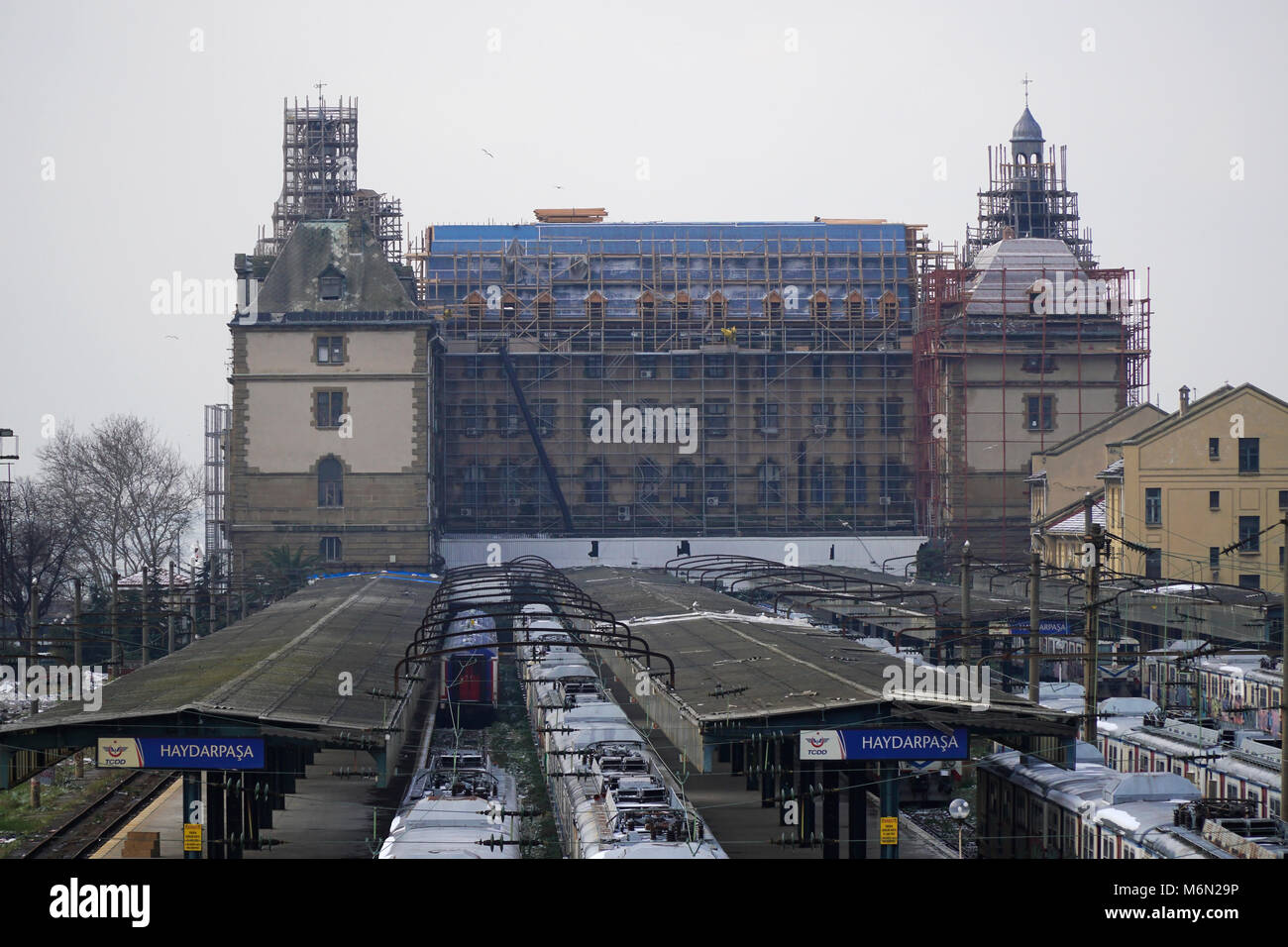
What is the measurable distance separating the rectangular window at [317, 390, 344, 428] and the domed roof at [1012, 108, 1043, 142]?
58.7 m

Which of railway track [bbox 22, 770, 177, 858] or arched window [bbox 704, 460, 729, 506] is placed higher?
arched window [bbox 704, 460, 729, 506]

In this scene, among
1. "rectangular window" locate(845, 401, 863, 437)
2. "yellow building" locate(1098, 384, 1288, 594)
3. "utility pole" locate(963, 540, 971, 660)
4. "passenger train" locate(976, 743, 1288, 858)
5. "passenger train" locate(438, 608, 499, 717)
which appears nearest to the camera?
"passenger train" locate(976, 743, 1288, 858)

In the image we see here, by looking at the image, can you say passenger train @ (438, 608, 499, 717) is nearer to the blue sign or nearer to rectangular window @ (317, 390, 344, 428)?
the blue sign

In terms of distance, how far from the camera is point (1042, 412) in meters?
88.5

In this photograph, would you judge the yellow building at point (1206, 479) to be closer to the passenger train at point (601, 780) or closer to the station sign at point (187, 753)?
the passenger train at point (601, 780)

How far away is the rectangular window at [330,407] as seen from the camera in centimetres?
8250

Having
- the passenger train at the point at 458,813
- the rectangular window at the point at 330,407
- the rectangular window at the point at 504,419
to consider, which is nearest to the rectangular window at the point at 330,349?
the rectangular window at the point at 330,407

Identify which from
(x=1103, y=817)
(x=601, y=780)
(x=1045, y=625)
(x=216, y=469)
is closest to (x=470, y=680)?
(x=1045, y=625)

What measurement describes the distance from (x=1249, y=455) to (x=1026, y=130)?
5433 cm

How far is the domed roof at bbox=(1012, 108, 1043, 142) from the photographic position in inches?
4628

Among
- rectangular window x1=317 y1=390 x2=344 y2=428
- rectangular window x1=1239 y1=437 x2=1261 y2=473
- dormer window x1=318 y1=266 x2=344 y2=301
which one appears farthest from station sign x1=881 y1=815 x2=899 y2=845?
dormer window x1=318 y1=266 x2=344 y2=301

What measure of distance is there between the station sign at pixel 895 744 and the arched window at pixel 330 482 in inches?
2262
